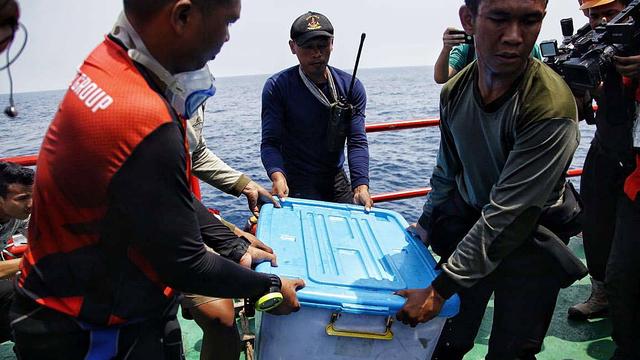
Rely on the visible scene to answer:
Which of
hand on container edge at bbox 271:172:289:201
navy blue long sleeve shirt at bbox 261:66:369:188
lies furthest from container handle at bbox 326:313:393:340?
navy blue long sleeve shirt at bbox 261:66:369:188

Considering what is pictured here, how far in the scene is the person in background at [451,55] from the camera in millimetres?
3234

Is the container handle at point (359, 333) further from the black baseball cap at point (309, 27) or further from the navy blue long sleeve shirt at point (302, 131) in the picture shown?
the black baseball cap at point (309, 27)

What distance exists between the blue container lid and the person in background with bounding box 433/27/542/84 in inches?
52.0

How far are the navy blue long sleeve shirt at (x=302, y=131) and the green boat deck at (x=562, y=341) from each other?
1.24 meters

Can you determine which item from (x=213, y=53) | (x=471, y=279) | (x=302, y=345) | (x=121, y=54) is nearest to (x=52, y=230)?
(x=121, y=54)

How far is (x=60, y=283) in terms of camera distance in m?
1.35

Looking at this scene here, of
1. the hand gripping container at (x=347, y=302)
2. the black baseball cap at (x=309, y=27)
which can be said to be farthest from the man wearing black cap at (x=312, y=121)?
the hand gripping container at (x=347, y=302)

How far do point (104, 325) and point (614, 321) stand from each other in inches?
92.5

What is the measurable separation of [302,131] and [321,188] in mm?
455

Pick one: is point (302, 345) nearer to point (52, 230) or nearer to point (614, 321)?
point (52, 230)

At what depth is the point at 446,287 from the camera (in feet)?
6.06

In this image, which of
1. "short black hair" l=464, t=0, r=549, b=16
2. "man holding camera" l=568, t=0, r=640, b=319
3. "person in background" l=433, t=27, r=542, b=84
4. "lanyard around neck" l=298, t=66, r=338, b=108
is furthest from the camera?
"lanyard around neck" l=298, t=66, r=338, b=108

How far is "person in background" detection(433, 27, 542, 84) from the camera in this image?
3.23 meters

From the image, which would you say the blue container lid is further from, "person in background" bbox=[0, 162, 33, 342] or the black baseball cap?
"person in background" bbox=[0, 162, 33, 342]
